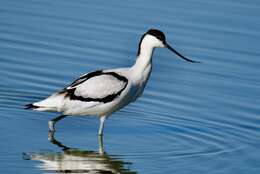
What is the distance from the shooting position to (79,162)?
41.2 ft

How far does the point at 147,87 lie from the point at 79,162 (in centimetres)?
347

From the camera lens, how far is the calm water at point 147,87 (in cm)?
1277

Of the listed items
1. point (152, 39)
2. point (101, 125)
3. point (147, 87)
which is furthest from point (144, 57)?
point (147, 87)

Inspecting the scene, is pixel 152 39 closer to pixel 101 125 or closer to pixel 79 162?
pixel 101 125

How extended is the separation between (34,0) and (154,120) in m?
5.58

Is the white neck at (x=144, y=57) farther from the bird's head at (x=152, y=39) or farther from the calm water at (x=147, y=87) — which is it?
the calm water at (x=147, y=87)

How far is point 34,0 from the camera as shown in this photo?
19.1m

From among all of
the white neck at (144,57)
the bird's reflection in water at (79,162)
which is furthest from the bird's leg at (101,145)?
the white neck at (144,57)

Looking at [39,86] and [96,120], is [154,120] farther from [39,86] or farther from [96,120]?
[39,86]

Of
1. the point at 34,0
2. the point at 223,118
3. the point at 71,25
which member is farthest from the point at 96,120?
the point at 34,0

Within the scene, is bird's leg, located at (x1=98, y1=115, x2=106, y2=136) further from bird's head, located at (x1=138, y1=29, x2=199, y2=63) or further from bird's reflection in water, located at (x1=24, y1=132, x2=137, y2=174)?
bird's head, located at (x1=138, y1=29, x2=199, y2=63)

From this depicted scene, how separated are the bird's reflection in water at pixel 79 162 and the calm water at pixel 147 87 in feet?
0.05

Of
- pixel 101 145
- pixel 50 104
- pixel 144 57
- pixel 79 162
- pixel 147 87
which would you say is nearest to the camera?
pixel 79 162

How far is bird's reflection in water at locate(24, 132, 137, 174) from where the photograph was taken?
1221 centimetres
